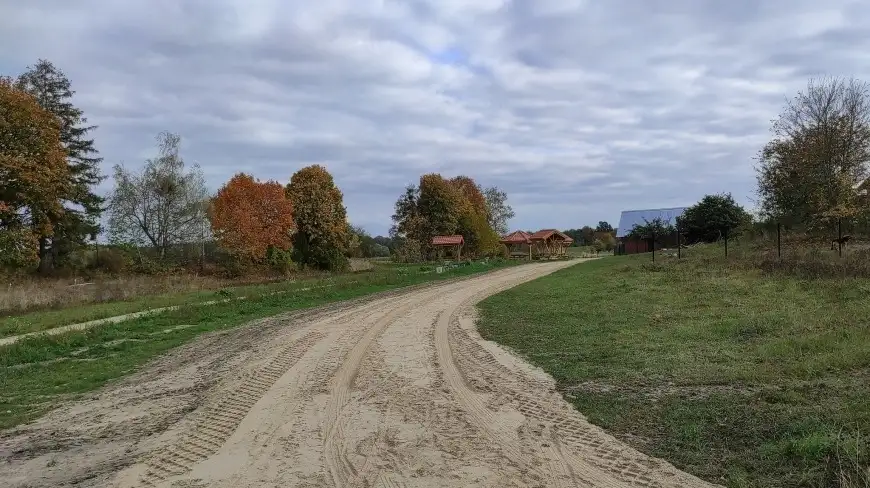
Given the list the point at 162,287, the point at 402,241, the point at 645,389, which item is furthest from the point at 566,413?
the point at 402,241

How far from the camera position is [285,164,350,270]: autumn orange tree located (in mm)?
48812

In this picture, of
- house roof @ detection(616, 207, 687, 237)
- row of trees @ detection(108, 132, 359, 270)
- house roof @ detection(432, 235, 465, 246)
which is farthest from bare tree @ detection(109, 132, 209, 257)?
house roof @ detection(616, 207, 687, 237)

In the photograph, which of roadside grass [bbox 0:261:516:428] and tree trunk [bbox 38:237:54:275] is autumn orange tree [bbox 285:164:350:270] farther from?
roadside grass [bbox 0:261:516:428]

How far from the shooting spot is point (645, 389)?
283 inches

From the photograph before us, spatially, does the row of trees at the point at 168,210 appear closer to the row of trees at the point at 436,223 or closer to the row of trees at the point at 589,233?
the row of trees at the point at 436,223

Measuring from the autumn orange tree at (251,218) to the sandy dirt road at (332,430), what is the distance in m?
31.7

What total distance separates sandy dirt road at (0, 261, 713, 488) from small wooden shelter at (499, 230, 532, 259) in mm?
59978

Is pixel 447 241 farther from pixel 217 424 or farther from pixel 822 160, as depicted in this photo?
pixel 217 424

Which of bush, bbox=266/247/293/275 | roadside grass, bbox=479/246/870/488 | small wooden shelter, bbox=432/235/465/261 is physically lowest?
roadside grass, bbox=479/246/870/488

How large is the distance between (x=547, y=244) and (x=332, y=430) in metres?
66.8

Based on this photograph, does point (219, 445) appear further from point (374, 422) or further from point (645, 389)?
point (645, 389)

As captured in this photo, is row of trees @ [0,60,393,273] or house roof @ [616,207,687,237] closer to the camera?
row of trees @ [0,60,393,273]

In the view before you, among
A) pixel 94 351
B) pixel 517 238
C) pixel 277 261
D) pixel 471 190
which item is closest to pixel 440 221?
pixel 517 238

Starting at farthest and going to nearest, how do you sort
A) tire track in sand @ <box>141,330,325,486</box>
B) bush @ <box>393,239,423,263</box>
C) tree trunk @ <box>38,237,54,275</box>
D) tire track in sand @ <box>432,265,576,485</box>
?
bush @ <box>393,239,423,263</box> → tree trunk @ <box>38,237,54,275</box> → tire track in sand @ <box>141,330,325,486</box> → tire track in sand @ <box>432,265,576,485</box>
